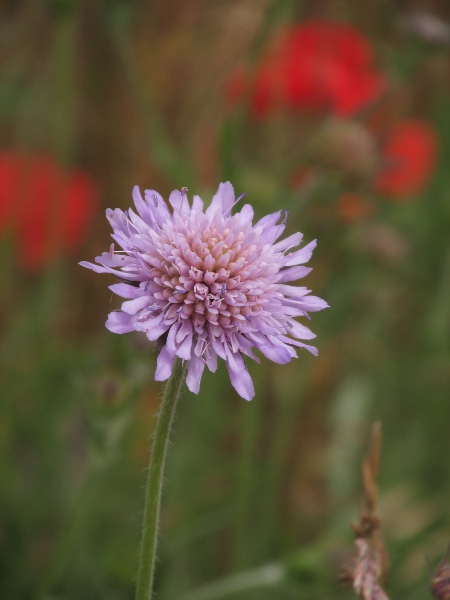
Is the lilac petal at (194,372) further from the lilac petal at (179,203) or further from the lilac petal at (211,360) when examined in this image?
the lilac petal at (179,203)

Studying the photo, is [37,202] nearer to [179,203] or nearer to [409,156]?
[409,156]

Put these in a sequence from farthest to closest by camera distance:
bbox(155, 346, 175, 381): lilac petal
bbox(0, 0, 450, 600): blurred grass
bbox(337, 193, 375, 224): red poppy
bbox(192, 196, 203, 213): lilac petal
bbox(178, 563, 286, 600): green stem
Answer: bbox(337, 193, 375, 224): red poppy
bbox(0, 0, 450, 600): blurred grass
bbox(178, 563, 286, 600): green stem
bbox(192, 196, 203, 213): lilac petal
bbox(155, 346, 175, 381): lilac petal

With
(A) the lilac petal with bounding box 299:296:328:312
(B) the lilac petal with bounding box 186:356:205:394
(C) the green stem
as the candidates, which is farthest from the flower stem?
(C) the green stem

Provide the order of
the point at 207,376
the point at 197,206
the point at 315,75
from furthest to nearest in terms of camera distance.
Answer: the point at 315,75 < the point at 207,376 < the point at 197,206

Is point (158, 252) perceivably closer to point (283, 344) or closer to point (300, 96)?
point (283, 344)

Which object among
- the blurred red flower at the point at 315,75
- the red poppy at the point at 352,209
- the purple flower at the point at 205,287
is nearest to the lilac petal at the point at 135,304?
the purple flower at the point at 205,287

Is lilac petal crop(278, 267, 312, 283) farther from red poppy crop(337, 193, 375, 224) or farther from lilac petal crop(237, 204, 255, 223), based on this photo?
red poppy crop(337, 193, 375, 224)

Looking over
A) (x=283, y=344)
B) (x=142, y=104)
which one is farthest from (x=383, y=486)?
(x=283, y=344)

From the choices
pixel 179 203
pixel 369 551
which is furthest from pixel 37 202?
pixel 369 551
